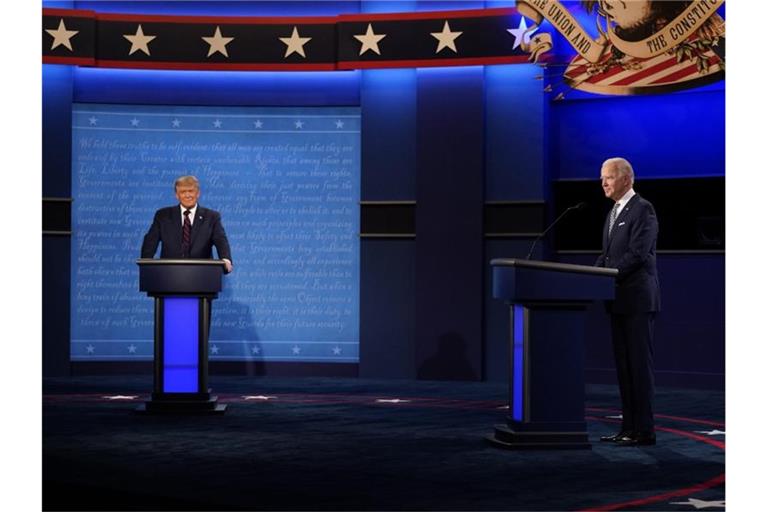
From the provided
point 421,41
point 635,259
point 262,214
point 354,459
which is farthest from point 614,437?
point 262,214

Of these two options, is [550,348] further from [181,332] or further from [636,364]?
[181,332]

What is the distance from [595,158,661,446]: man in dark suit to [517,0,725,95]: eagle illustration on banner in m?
3.52

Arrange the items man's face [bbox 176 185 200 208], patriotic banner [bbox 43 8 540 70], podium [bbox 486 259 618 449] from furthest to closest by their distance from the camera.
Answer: patriotic banner [bbox 43 8 540 70] → man's face [bbox 176 185 200 208] → podium [bbox 486 259 618 449]

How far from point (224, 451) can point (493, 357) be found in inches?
183

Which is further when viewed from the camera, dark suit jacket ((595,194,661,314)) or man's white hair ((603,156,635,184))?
man's white hair ((603,156,635,184))

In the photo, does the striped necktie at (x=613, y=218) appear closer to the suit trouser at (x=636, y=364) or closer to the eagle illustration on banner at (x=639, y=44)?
the suit trouser at (x=636, y=364)

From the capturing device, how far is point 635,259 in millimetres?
6105

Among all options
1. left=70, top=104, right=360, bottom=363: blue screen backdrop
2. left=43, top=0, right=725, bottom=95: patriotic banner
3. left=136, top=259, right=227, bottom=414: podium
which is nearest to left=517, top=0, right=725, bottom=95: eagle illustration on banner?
left=43, top=0, right=725, bottom=95: patriotic banner

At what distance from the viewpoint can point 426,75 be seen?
1021 cm

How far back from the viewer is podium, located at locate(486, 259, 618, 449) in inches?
237

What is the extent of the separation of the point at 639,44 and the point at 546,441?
4.71 m

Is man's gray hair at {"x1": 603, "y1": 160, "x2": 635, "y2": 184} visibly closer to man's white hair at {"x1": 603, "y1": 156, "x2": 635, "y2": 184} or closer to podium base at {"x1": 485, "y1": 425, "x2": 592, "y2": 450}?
man's white hair at {"x1": 603, "y1": 156, "x2": 635, "y2": 184}

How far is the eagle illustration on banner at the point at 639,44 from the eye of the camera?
9.30m

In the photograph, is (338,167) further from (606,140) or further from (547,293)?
(547,293)
